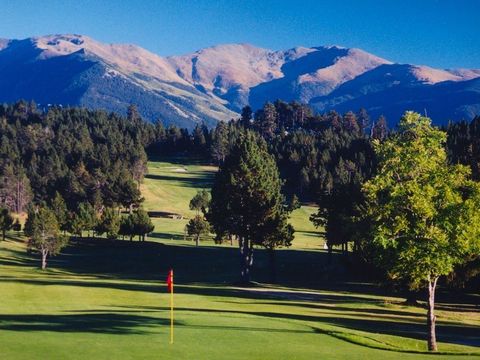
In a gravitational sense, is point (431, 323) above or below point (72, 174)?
below

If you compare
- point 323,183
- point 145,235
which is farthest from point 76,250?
point 323,183

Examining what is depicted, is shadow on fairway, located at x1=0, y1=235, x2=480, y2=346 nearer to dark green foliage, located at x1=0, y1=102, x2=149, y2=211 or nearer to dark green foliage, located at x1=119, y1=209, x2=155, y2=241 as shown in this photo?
dark green foliage, located at x1=119, y1=209, x2=155, y2=241

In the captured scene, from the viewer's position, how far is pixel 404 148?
30.3 m

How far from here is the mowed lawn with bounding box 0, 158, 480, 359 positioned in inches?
972

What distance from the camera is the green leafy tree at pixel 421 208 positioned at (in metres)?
29.4

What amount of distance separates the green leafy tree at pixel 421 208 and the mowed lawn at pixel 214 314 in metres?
4.28

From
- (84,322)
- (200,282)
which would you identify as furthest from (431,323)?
(200,282)

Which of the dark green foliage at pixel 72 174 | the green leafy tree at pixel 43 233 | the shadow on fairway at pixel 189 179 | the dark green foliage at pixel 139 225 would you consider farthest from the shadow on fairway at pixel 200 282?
the shadow on fairway at pixel 189 179

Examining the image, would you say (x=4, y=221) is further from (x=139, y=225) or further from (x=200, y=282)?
(x=200, y=282)

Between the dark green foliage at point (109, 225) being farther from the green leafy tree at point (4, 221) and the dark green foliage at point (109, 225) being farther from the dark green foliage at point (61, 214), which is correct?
the green leafy tree at point (4, 221)

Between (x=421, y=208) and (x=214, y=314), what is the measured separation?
51.6 ft

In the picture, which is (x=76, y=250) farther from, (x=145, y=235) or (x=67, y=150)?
(x=67, y=150)

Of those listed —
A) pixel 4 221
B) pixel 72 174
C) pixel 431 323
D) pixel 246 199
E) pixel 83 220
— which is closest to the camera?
pixel 431 323

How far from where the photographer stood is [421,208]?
2902cm
